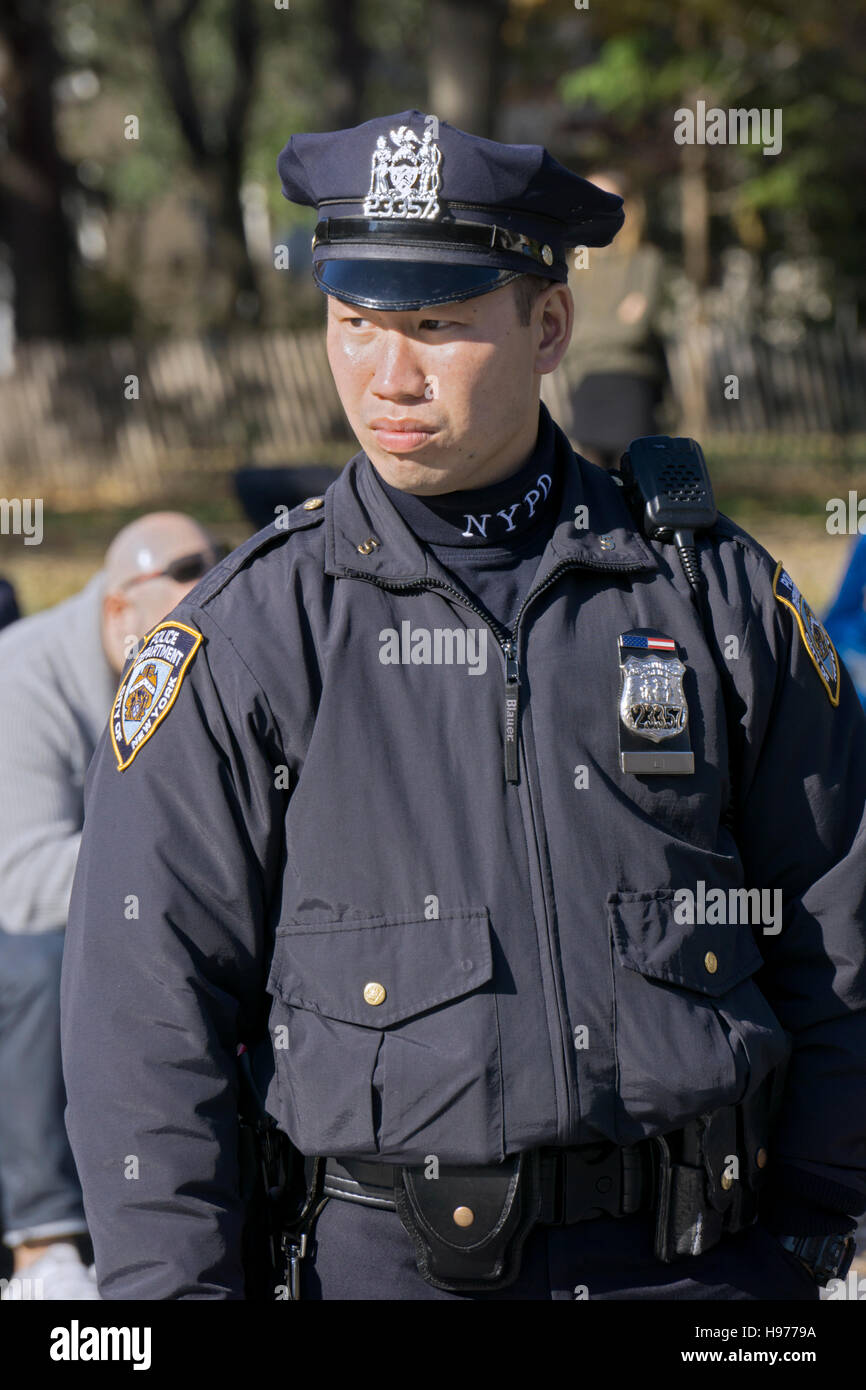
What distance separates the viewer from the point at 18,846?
11.6ft

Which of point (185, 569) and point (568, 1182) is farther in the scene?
point (185, 569)

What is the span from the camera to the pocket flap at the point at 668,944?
6.20 feet

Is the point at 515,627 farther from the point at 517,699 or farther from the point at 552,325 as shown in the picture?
the point at 552,325

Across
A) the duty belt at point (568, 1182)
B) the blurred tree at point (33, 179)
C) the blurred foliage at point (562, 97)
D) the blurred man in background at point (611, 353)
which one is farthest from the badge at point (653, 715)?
the blurred tree at point (33, 179)

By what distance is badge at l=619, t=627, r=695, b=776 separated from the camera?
193 centimetres

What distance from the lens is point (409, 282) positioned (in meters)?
1.91

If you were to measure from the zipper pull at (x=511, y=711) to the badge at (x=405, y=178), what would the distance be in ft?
1.79

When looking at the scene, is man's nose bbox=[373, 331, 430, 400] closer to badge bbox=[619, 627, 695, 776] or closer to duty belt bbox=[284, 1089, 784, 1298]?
badge bbox=[619, 627, 695, 776]

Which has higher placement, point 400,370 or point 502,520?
point 400,370

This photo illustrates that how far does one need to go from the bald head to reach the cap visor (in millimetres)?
1702

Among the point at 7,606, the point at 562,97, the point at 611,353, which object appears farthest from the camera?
the point at 562,97

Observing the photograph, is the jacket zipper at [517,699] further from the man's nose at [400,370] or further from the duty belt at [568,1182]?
the man's nose at [400,370]

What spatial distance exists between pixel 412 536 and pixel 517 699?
0.83 feet

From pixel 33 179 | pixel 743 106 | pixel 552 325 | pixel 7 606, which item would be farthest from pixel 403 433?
pixel 33 179
